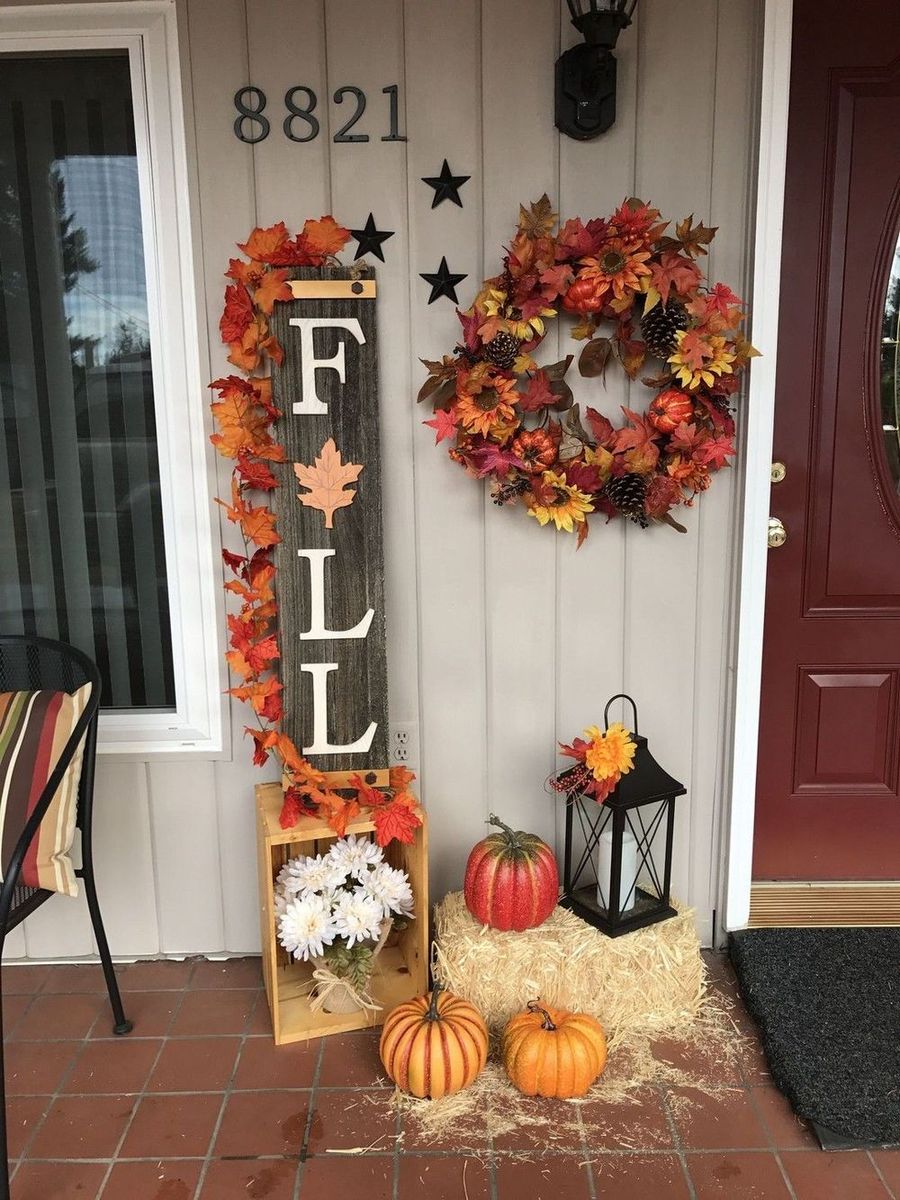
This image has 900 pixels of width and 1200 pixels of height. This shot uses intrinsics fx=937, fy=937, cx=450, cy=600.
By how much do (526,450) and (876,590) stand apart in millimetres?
1009

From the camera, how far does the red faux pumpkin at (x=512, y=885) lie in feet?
7.00

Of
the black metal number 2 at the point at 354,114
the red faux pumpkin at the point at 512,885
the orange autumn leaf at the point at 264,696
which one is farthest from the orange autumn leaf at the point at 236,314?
the red faux pumpkin at the point at 512,885

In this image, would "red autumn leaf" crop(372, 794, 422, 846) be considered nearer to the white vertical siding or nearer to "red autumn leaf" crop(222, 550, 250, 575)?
the white vertical siding

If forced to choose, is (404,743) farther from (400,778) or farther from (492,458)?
(492,458)

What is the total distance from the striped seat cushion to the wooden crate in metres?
0.44

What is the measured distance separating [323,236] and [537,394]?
604 millimetres

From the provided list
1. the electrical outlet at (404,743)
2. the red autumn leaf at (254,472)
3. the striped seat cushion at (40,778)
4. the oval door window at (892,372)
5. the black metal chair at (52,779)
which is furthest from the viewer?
the electrical outlet at (404,743)

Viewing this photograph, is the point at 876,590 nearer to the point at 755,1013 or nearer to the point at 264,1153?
the point at 755,1013

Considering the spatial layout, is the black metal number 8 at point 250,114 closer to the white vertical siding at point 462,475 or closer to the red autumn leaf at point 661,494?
the white vertical siding at point 462,475

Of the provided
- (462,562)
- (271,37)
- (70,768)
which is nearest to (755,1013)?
(462,562)

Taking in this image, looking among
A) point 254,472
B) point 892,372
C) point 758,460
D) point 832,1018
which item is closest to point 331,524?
point 254,472

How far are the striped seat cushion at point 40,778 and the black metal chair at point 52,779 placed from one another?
4 cm

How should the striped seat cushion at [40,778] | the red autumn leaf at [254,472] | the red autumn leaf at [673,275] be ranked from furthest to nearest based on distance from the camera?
the red autumn leaf at [254,472] < the red autumn leaf at [673,275] < the striped seat cushion at [40,778]

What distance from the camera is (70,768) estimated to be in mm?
1974
